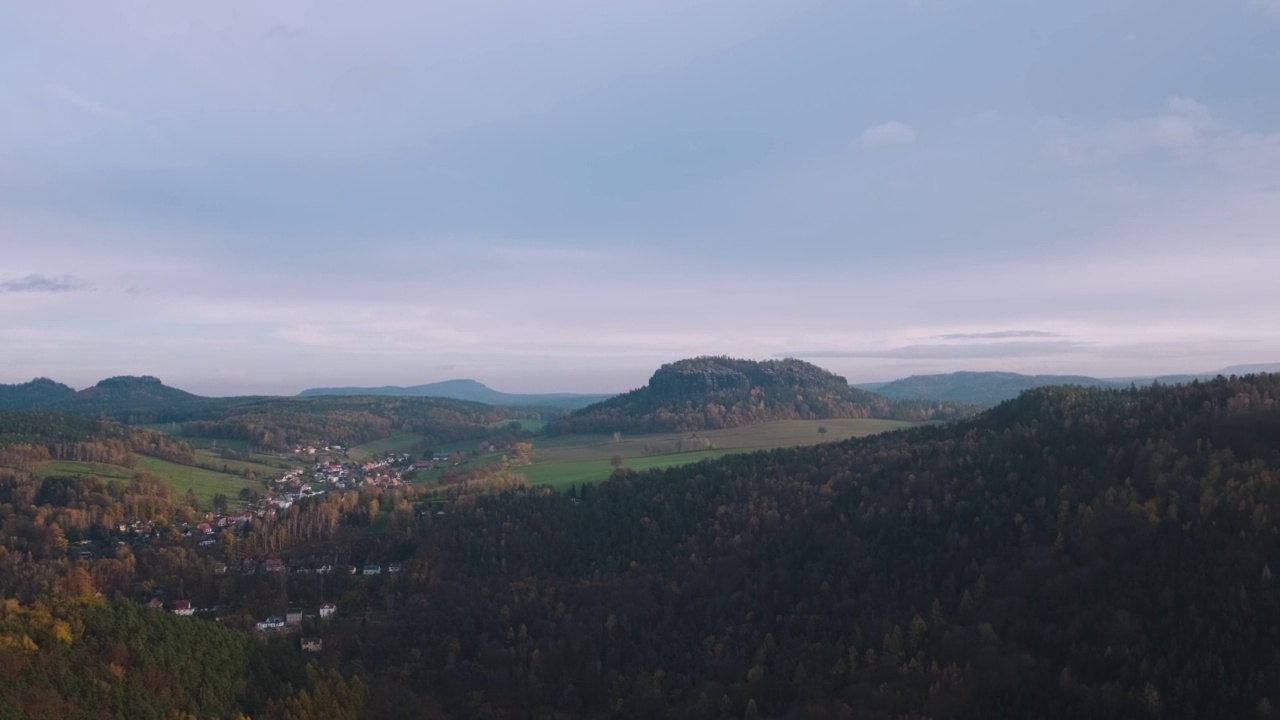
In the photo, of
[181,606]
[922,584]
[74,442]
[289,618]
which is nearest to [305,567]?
[181,606]

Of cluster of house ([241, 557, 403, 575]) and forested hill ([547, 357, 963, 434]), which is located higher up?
forested hill ([547, 357, 963, 434])

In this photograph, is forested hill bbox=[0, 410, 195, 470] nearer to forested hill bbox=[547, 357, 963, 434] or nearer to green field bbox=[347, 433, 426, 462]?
green field bbox=[347, 433, 426, 462]

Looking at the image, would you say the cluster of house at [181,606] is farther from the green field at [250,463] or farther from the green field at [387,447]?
the green field at [387,447]

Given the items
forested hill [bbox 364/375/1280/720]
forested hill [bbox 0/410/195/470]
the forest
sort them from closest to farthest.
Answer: forested hill [bbox 364/375/1280/720], the forest, forested hill [bbox 0/410/195/470]

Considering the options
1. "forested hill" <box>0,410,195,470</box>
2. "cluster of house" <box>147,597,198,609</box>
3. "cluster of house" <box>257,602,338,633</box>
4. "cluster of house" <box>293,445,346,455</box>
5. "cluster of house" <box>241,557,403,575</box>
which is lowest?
"cluster of house" <box>257,602,338,633</box>

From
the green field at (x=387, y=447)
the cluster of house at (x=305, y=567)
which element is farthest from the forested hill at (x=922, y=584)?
the green field at (x=387, y=447)

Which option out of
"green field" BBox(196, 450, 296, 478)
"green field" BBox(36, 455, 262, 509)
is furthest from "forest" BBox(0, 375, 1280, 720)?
"green field" BBox(196, 450, 296, 478)
